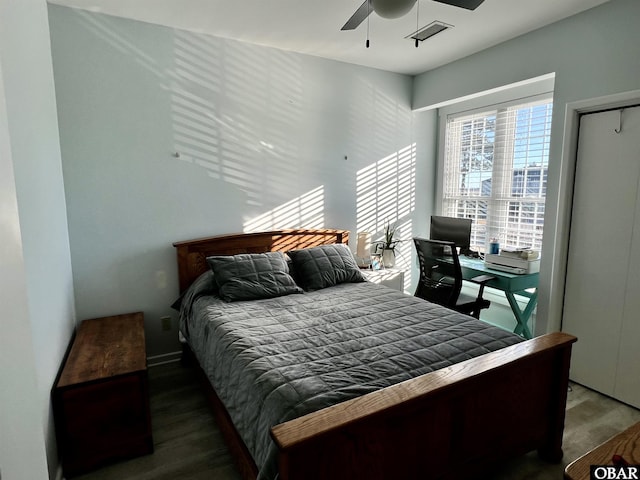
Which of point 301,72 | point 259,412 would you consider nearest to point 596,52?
point 301,72

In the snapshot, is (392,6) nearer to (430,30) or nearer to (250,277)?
(430,30)

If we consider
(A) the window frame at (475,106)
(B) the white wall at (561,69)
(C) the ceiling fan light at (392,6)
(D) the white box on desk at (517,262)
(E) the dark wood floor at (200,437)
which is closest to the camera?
(C) the ceiling fan light at (392,6)

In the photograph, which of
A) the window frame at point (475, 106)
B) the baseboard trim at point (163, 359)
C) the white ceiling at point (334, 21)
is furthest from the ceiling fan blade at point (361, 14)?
the baseboard trim at point (163, 359)

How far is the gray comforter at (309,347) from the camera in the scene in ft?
5.07

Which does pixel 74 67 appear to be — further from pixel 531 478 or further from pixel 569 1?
pixel 531 478

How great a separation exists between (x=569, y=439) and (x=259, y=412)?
6.11 ft

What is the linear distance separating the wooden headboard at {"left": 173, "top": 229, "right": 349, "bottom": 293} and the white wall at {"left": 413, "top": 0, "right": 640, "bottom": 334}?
1834 millimetres

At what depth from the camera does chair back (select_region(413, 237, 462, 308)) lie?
312cm

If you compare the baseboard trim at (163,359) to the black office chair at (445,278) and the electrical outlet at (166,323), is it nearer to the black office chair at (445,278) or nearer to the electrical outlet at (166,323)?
the electrical outlet at (166,323)

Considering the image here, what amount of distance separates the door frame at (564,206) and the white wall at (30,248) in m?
3.22

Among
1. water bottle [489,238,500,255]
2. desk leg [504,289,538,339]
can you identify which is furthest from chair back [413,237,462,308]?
water bottle [489,238,500,255]

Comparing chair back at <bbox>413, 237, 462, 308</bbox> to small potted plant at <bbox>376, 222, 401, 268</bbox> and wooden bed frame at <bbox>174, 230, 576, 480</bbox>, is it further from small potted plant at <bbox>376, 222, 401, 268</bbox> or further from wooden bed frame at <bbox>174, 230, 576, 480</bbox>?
wooden bed frame at <bbox>174, 230, 576, 480</bbox>

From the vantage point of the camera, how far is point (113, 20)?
8.87ft

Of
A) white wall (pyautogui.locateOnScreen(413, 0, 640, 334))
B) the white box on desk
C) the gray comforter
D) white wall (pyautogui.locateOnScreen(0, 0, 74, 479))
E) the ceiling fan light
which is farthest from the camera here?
the white box on desk
